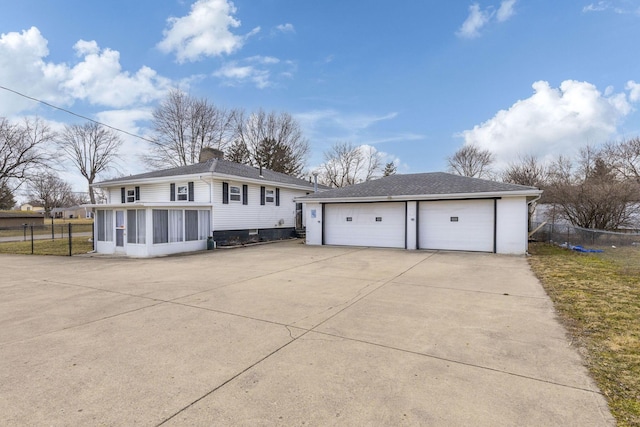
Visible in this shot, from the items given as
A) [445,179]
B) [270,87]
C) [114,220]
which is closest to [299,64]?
[270,87]

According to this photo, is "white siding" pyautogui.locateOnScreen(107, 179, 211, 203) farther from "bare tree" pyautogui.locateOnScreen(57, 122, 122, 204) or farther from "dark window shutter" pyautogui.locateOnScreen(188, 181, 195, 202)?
"bare tree" pyautogui.locateOnScreen(57, 122, 122, 204)

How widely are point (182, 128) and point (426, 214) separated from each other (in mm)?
25425

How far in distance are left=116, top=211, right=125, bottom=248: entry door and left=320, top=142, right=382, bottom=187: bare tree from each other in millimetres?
25291

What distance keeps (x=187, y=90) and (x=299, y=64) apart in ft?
49.5

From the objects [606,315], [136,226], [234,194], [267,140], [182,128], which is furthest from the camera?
[267,140]

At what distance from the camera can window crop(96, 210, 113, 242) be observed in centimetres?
1363

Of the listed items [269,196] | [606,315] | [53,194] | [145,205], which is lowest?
[606,315]

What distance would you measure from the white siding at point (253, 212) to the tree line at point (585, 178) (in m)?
16.1

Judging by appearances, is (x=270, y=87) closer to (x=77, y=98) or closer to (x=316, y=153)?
(x=77, y=98)

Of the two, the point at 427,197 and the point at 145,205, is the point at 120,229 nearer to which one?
the point at 145,205

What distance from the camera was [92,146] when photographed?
1502 inches

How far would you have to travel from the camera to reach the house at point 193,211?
501 inches

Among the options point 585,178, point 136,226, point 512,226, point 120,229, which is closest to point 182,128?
point 120,229

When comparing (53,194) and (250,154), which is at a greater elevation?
(250,154)
